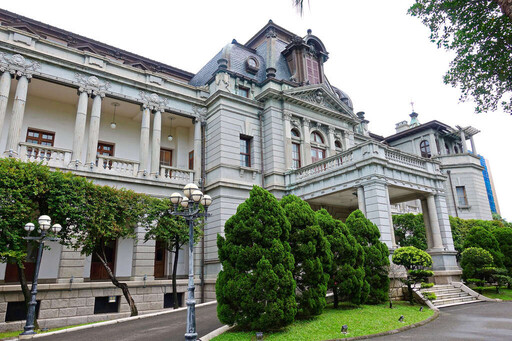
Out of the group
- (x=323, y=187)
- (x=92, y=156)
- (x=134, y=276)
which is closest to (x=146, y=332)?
(x=134, y=276)

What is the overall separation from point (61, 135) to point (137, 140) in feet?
14.3

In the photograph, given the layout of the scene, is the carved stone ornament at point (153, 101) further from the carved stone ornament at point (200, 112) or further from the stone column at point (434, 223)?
the stone column at point (434, 223)

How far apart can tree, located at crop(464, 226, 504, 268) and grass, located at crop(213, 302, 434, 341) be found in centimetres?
982

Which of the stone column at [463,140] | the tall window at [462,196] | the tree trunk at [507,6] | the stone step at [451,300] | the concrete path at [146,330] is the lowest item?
the concrete path at [146,330]

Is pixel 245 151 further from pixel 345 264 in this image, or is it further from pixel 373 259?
pixel 345 264

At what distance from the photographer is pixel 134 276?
56.8 feet

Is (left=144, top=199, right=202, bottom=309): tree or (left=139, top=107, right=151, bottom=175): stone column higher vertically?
(left=139, top=107, right=151, bottom=175): stone column

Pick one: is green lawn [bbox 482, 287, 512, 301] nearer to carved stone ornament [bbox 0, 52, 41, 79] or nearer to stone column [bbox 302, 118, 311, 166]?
stone column [bbox 302, 118, 311, 166]

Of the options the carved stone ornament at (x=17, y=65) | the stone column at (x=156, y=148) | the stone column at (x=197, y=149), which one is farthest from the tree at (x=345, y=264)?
the carved stone ornament at (x=17, y=65)

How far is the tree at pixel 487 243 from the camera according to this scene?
786 inches

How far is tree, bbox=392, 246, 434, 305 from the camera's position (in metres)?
14.1

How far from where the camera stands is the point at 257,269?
958 centimetres

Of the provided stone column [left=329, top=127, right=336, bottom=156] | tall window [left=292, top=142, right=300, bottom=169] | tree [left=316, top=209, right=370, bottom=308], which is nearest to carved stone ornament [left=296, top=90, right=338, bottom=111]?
stone column [left=329, top=127, right=336, bottom=156]

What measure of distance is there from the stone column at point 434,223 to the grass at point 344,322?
268 inches
